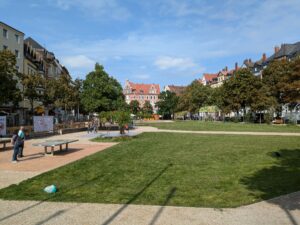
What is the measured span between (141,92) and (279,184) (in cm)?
15398

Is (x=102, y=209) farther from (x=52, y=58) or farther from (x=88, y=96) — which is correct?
(x=52, y=58)

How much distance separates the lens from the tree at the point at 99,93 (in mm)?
37188

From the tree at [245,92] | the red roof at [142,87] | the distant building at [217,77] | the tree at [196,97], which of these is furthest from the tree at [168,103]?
the red roof at [142,87]

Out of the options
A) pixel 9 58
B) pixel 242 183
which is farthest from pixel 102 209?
pixel 9 58

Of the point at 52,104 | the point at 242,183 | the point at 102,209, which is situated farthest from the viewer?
the point at 52,104

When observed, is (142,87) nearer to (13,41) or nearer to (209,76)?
(209,76)

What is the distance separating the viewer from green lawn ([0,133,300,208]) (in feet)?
25.5

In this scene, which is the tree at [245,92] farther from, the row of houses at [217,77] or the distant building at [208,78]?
the distant building at [208,78]

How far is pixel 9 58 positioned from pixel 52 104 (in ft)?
57.3

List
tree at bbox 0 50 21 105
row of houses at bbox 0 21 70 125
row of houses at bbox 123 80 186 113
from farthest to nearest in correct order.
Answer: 1. row of houses at bbox 123 80 186 113
2. row of houses at bbox 0 21 70 125
3. tree at bbox 0 50 21 105

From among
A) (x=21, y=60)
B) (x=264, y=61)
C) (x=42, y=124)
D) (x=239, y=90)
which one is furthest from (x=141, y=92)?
(x=42, y=124)

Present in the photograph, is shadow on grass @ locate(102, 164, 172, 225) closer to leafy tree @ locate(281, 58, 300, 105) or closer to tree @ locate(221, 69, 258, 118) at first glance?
leafy tree @ locate(281, 58, 300, 105)

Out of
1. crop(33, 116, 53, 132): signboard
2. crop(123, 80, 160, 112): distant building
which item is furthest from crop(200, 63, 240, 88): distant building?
crop(33, 116, 53, 132): signboard

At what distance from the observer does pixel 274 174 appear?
10.5 m
